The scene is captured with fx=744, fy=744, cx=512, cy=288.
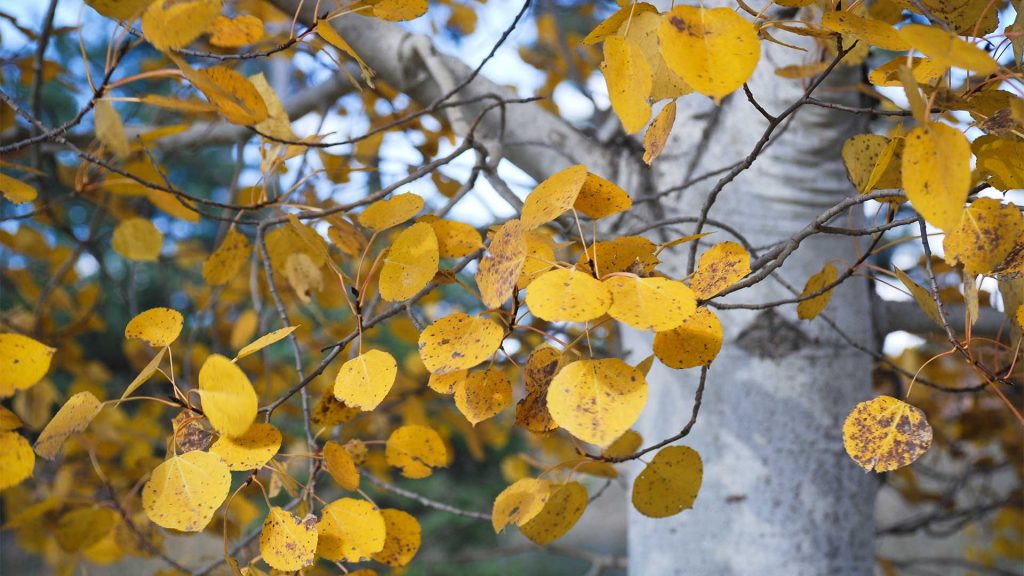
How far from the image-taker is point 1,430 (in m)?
0.39

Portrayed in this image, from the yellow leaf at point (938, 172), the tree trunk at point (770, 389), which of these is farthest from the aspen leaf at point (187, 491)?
the tree trunk at point (770, 389)

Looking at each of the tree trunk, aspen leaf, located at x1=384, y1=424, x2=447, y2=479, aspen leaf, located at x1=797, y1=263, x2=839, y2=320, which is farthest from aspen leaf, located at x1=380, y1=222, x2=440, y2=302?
the tree trunk

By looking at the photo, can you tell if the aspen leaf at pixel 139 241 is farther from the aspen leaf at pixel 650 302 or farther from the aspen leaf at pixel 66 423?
the aspen leaf at pixel 650 302

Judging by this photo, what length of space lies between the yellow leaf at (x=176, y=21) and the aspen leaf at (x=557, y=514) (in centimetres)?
30

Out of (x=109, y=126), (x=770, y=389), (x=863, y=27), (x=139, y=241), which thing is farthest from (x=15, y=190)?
(x=770, y=389)

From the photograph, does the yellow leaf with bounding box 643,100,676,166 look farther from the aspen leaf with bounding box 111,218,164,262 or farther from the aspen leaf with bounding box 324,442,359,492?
the aspen leaf with bounding box 111,218,164,262

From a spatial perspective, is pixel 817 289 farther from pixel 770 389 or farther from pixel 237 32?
pixel 237 32

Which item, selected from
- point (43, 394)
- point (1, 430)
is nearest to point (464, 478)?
point (43, 394)

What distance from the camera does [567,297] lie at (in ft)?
0.97

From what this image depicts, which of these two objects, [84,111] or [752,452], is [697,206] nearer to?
[752,452]

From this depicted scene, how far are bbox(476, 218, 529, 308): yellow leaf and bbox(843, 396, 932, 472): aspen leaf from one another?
0.17 meters

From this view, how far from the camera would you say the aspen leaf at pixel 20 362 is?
0.37m

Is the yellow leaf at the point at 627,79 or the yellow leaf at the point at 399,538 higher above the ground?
the yellow leaf at the point at 627,79

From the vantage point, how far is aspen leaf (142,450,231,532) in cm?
35
